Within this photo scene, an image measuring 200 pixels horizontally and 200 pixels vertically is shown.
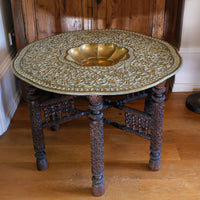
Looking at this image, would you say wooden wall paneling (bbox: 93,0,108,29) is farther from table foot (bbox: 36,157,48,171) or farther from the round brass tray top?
table foot (bbox: 36,157,48,171)

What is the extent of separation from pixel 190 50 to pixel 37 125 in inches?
69.4

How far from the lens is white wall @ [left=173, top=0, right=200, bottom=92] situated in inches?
111

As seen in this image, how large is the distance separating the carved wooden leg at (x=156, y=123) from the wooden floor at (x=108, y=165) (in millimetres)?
87

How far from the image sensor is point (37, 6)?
2.61 m

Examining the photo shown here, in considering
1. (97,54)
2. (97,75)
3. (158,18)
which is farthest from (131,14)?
(97,75)

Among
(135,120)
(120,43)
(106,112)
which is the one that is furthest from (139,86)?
(106,112)

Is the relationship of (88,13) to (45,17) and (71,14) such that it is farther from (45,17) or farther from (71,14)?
(45,17)

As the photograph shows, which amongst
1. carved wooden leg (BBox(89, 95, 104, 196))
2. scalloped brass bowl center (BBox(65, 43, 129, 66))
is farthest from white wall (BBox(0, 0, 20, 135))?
carved wooden leg (BBox(89, 95, 104, 196))

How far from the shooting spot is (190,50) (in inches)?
117

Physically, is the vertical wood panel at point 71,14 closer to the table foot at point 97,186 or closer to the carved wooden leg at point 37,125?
the carved wooden leg at point 37,125

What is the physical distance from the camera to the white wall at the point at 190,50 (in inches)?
111

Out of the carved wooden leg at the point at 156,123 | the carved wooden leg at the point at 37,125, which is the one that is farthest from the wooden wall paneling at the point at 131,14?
the carved wooden leg at the point at 37,125

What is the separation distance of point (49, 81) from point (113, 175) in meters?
0.83

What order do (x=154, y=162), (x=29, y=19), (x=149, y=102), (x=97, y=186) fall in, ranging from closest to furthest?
(x=97, y=186), (x=154, y=162), (x=149, y=102), (x=29, y=19)
